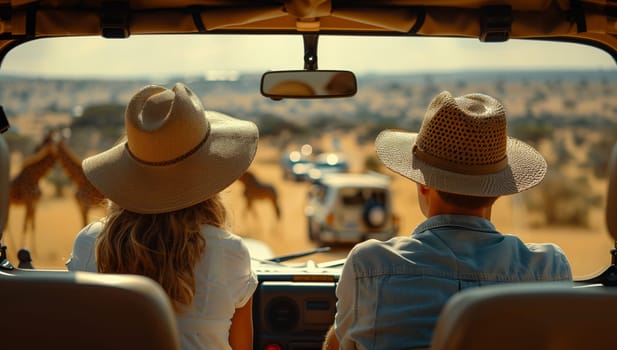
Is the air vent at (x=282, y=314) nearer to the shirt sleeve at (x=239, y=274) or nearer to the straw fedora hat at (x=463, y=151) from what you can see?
the shirt sleeve at (x=239, y=274)

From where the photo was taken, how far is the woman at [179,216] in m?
3.39

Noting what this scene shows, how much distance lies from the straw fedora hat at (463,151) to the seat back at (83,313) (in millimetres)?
1195

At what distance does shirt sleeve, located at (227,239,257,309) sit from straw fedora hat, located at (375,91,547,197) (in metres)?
0.63

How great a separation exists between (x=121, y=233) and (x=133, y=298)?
1021 mm

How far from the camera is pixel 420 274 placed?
10.2 ft

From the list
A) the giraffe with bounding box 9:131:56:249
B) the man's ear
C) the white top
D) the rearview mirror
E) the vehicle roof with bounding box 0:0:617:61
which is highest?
the vehicle roof with bounding box 0:0:617:61

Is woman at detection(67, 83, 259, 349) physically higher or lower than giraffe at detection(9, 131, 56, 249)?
higher

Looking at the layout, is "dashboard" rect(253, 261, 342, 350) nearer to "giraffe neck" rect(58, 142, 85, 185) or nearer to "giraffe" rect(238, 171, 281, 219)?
"giraffe neck" rect(58, 142, 85, 185)

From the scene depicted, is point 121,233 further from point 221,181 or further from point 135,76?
point 135,76

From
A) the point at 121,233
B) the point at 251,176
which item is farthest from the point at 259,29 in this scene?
the point at 251,176

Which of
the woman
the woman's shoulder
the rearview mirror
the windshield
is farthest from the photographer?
the windshield

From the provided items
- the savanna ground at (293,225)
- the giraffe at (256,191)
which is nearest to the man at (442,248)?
the giraffe at (256,191)

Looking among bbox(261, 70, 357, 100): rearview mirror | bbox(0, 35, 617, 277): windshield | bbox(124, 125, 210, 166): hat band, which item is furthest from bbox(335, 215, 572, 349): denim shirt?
bbox(0, 35, 617, 277): windshield

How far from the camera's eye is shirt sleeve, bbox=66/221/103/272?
366 cm
